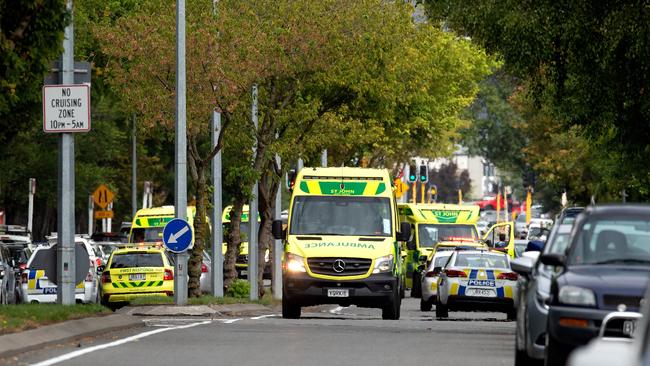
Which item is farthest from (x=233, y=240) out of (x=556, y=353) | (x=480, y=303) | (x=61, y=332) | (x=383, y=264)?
(x=556, y=353)

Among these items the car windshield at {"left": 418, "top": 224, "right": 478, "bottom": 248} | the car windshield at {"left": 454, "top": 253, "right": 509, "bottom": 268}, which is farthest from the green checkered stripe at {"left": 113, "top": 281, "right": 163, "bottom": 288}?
the car windshield at {"left": 418, "top": 224, "right": 478, "bottom": 248}

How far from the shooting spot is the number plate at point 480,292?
32906mm

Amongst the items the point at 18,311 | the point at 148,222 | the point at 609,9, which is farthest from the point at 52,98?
the point at 148,222

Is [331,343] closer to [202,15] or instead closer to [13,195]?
[202,15]

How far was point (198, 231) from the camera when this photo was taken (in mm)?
36969

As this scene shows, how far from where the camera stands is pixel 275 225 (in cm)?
3064

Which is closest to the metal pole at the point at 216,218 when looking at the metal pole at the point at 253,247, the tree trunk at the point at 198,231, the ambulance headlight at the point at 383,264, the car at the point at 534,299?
the tree trunk at the point at 198,231

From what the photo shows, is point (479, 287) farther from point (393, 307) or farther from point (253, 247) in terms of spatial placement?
point (253, 247)

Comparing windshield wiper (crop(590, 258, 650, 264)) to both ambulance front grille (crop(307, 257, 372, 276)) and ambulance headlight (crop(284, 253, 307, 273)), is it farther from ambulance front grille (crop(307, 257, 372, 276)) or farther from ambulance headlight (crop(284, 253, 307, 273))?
ambulance headlight (crop(284, 253, 307, 273))

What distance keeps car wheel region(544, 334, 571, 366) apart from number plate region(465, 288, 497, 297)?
63.6 feet

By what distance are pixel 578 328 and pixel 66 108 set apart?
1322 centimetres

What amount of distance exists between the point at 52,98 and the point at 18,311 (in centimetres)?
361

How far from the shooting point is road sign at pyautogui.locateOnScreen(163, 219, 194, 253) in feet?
105

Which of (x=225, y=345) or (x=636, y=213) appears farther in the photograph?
(x=225, y=345)
